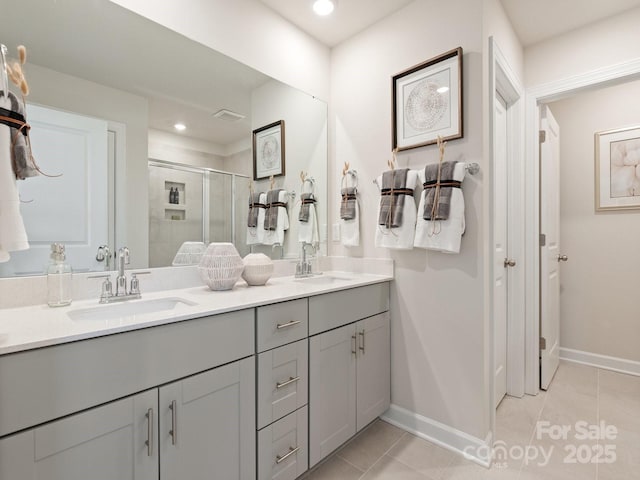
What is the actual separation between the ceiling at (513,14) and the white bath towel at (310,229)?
1163 mm

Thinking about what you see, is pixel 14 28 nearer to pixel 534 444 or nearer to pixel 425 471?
pixel 425 471

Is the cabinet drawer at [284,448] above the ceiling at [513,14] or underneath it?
underneath

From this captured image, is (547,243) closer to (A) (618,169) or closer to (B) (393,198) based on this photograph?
(A) (618,169)

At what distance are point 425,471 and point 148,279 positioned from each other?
161 cm

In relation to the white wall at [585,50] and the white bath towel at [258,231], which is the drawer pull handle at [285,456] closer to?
the white bath towel at [258,231]

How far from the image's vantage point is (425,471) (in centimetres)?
160

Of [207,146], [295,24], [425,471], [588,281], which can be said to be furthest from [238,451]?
[588,281]

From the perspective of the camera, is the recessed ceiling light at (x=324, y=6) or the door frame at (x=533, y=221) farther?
the door frame at (x=533, y=221)

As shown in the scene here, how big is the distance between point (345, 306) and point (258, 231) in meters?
0.71

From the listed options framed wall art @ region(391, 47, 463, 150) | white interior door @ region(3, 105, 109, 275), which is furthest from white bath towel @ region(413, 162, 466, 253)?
white interior door @ region(3, 105, 109, 275)

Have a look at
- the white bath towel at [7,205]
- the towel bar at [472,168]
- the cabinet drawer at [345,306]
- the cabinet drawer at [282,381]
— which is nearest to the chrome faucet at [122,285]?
the white bath towel at [7,205]

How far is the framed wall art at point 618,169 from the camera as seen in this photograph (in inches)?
105

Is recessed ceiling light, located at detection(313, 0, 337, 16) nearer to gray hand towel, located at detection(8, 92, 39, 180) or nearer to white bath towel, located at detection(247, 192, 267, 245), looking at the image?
white bath towel, located at detection(247, 192, 267, 245)

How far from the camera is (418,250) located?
1901mm
